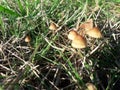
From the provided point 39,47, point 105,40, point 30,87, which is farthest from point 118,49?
point 30,87

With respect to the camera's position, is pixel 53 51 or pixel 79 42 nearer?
pixel 79 42

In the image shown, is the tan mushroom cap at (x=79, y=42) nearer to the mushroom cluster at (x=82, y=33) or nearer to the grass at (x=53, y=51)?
the mushroom cluster at (x=82, y=33)

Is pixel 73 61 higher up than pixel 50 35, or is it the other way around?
pixel 50 35

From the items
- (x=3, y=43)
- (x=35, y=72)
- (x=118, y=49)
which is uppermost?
(x=3, y=43)

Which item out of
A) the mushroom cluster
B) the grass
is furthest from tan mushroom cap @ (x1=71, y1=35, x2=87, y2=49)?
the grass

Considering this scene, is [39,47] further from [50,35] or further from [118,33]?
[118,33]

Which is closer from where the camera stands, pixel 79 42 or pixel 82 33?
pixel 79 42

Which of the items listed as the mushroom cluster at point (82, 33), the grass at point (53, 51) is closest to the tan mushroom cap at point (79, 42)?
the mushroom cluster at point (82, 33)

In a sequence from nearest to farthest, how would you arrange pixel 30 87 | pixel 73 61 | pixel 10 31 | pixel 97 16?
pixel 30 87, pixel 73 61, pixel 10 31, pixel 97 16
